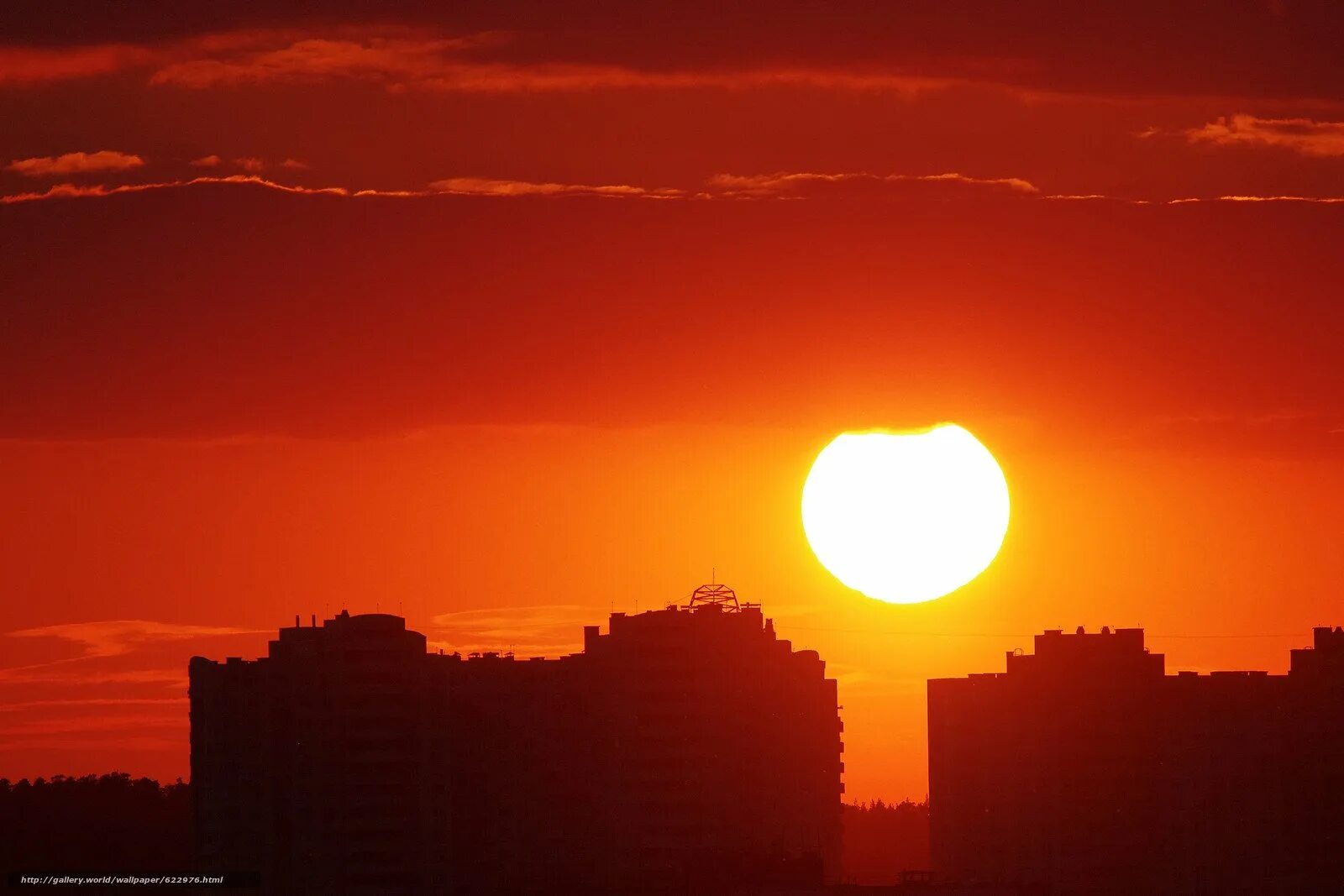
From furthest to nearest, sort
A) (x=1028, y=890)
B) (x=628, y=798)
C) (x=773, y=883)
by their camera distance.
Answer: (x=628, y=798) → (x=1028, y=890) → (x=773, y=883)

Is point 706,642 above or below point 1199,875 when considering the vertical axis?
above

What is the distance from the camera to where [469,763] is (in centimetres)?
18738

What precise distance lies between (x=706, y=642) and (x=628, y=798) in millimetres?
13927

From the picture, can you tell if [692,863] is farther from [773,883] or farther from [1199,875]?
[1199,875]

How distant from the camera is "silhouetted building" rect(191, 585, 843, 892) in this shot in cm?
17738

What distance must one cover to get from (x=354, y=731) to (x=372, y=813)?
6.25 metres

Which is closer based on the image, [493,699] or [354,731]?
[354,731]

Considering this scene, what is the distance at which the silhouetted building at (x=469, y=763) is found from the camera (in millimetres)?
177375

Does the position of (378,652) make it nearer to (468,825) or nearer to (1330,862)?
(468,825)

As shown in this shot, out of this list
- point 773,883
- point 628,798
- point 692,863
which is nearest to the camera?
point 773,883

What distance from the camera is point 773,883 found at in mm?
134000

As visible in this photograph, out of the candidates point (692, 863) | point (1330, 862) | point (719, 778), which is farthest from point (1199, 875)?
point (692, 863)

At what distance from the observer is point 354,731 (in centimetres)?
18050

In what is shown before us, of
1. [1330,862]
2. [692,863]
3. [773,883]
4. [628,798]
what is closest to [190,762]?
[628,798]
